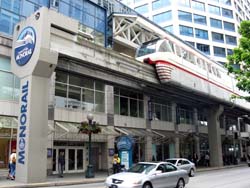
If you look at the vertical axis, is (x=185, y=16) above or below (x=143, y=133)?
above

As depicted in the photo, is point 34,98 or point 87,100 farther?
point 87,100

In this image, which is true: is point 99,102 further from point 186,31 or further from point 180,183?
point 186,31

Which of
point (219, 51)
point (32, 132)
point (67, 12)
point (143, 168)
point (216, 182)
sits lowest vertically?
point (216, 182)

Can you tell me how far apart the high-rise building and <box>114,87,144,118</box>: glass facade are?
37269mm

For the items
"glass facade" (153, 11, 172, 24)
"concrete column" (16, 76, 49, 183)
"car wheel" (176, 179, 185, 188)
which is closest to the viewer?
"car wheel" (176, 179, 185, 188)

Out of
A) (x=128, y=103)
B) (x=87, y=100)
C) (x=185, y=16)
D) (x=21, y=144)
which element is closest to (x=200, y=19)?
(x=185, y=16)

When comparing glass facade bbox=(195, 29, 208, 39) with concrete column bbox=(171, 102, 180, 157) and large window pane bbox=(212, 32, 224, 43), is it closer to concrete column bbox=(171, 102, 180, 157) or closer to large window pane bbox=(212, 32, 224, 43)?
large window pane bbox=(212, 32, 224, 43)

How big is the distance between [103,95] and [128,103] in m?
4.05

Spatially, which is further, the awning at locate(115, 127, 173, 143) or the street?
the awning at locate(115, 127, 173, 143)

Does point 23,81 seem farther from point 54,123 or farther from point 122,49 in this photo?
point 122,49

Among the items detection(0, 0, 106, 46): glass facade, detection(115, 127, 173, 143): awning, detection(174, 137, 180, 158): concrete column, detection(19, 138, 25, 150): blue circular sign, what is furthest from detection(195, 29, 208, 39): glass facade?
detection(19, 138, 25, 150): blue circular sign

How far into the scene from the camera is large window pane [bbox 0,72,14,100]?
24578mm

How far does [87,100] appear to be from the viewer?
3153cm

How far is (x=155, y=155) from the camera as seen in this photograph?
38719 millimetres
